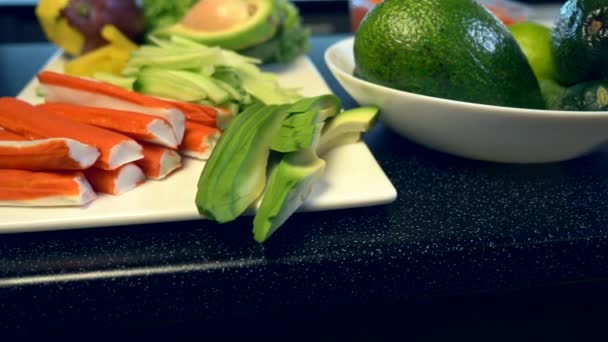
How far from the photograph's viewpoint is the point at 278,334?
526 mm

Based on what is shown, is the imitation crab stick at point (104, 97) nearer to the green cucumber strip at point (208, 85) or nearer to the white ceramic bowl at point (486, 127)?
the green cucumber strip at point (208, 85)

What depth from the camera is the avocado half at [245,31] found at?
3.11 feet

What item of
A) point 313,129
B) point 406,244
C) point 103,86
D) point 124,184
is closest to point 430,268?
point 406,244

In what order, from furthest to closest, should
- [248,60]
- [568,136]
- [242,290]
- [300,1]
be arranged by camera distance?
[300,1], [248,60], [568,136], [242,290]

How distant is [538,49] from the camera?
66 centimetres

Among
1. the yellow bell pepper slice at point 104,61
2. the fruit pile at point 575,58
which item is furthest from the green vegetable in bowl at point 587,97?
the yellow bell pepper slice at point 104,61

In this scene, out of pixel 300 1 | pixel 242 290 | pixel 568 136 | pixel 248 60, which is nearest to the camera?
pixel 242 290

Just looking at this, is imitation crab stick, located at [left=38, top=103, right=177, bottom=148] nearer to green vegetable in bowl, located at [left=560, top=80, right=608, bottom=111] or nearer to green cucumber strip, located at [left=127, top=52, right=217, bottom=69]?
green cucumber strip, located at [left=127, top=52, right=217, bottom=69]

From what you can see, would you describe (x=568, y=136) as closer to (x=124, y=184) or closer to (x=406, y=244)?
(x=406, y=244)

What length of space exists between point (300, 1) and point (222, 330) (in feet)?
4.94

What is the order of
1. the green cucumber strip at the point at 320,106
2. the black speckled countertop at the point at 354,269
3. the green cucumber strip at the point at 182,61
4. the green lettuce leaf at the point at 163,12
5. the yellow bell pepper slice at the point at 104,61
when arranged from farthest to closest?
the green lettuce leaf at the point at 163,12, the yellow bell pepper slice at the point at 104,61, the green cucumber strip at the point at 182,61, the green cucumber strip at the point at 320,106, the black speckled countertop at the point at 354,269

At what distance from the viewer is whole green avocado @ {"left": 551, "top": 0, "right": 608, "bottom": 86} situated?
21.8 inches

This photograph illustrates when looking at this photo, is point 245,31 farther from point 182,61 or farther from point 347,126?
point 347,126

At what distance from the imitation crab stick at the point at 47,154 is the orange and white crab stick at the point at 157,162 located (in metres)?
0.05
